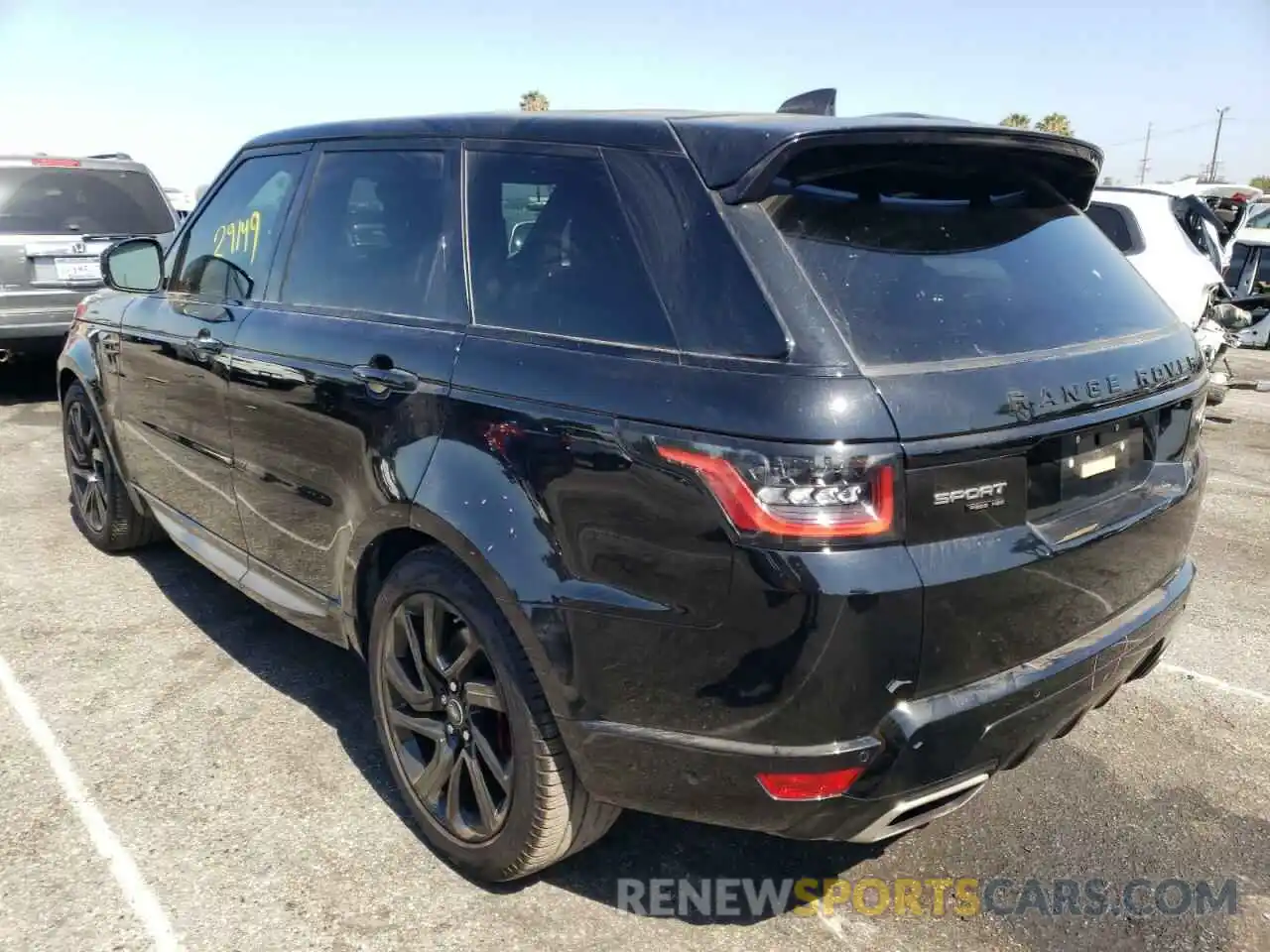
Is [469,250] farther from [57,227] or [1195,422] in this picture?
[57,227]

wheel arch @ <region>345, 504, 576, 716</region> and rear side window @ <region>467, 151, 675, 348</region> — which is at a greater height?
rear side window @ <region>467, 151, 675, 348</region>

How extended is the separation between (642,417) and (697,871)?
1.37 metres

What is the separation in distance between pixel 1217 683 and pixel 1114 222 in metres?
5.95

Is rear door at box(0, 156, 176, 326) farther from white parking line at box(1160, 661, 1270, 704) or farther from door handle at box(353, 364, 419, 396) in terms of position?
white parking line at box(1160, 661, 1270, 704)

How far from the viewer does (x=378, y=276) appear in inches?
→ 114

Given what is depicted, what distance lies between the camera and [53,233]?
7957 mm

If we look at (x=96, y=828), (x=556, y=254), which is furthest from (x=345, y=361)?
(x=96, y=828)

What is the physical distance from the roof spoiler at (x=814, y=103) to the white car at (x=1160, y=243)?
6073mm

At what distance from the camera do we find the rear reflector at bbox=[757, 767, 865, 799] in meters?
1.96

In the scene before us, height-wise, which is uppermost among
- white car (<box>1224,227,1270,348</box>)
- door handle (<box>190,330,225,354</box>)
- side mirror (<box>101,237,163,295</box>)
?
side mirror (<box>101,237,163,295</box>)

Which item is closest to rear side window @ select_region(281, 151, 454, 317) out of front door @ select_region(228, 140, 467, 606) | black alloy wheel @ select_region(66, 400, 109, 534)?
front door @ select_region(228, 140, 467, 606)

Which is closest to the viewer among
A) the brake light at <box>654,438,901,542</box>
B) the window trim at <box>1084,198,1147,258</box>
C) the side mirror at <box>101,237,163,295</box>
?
the brake light at <box>654,438,901,542</box>

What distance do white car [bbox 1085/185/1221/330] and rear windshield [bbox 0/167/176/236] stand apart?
7823 millimetres

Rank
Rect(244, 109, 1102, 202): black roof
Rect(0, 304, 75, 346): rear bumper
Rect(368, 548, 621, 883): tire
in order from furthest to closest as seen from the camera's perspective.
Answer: Rect(0, 304, 75, 346): rear bumper, Rect(368, 548, 621, 883): tire, Rect(244, 109, 1102, 202): black roof
